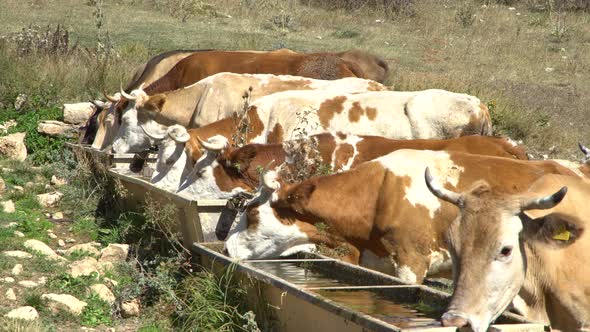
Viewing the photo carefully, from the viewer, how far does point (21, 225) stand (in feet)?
35.6

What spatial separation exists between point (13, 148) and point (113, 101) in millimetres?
1546

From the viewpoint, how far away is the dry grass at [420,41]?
18203 mm

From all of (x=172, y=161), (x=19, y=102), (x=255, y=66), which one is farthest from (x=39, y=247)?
(x=19, y=102)

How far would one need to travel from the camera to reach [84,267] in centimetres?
924

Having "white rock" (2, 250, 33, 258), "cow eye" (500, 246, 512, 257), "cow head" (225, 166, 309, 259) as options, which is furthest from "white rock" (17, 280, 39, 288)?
"cow eye" (500, 246, 512, 257)

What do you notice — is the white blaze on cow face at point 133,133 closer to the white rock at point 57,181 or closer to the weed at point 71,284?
the white rock at point 57,181

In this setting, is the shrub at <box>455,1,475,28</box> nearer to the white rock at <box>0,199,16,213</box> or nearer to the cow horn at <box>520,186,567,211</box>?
the white rock at <box>0,199,16,213</box>

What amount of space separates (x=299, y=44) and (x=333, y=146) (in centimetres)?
1792

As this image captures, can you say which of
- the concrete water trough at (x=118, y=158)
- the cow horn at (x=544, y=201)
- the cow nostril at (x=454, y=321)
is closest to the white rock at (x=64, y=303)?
the cow nostril at (x=454, y=321)

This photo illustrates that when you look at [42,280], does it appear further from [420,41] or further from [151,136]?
[420,41]

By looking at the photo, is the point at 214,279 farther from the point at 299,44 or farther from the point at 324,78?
the point at 299,44

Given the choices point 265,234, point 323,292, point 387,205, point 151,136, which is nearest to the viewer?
point 323,292

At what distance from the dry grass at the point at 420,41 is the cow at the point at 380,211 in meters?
8.97

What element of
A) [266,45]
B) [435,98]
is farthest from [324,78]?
[266,45]
